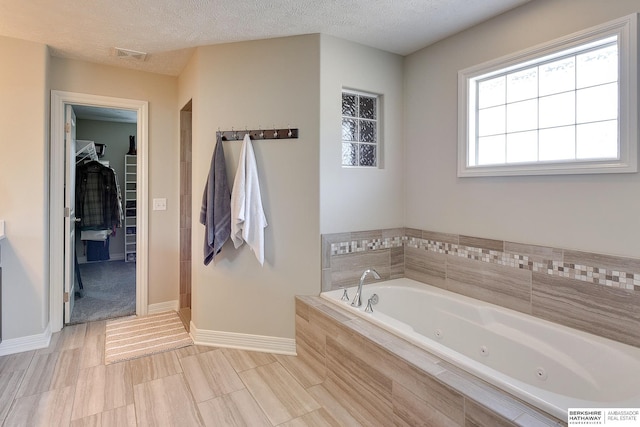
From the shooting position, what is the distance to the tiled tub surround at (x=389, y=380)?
1.31 m

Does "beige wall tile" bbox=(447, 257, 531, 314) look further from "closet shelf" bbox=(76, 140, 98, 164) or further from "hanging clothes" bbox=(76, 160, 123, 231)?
"hanging clothes" bbox=(76, 160, 123, 231)

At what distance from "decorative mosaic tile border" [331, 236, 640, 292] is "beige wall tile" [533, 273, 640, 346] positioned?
0.12ft

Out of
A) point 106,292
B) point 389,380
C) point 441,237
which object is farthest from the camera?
point 106,292

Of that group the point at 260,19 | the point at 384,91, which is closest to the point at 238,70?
the point at 260,19

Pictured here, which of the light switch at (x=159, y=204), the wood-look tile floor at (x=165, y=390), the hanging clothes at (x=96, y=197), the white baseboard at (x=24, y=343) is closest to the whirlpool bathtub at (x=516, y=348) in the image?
the wood-look tile floor at (x=165, y=390)

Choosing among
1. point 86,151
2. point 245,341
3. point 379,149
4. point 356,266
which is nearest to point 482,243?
point 356,266

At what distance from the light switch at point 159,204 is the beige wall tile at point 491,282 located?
2.80 m

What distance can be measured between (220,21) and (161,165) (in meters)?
1.69

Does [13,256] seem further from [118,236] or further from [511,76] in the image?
[511,76]

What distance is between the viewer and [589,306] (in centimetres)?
190

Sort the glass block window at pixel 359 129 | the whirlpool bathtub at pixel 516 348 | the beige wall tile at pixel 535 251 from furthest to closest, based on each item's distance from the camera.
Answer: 1. the glass block window at pixel 359 129
2. the beige wall tile at pixel 535 251
3. the whirlpool bathtub at pixel 516 348

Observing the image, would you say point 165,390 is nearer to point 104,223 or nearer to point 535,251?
point 535,251

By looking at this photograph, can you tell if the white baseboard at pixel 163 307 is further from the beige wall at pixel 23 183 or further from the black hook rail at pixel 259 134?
the black hook rail at pixel 259 134

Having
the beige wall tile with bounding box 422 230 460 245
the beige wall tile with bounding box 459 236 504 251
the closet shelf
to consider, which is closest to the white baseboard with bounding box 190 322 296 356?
the beige wall tile with bounding box 422 230 460 245
